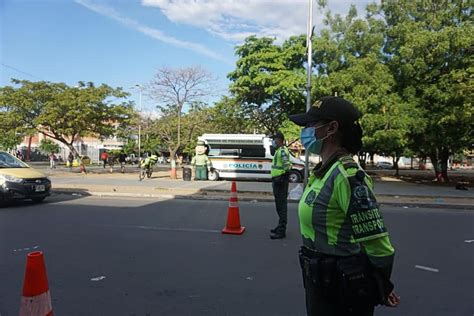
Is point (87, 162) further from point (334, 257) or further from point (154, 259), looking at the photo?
point (334, 257)

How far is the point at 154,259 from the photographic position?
5707 mm

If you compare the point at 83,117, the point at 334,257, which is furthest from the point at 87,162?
the point at 334,257

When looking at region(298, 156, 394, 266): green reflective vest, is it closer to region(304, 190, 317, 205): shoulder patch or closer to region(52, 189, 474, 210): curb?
region(304, 190, 317, 205): shoulder patch

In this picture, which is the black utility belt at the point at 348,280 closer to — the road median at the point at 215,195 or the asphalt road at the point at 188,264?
the asphalt road at the point at 188,264

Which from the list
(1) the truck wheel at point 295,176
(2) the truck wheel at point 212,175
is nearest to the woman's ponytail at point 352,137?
(1) the truck wheel at point 295,176

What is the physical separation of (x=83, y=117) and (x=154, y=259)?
2017 centimetres

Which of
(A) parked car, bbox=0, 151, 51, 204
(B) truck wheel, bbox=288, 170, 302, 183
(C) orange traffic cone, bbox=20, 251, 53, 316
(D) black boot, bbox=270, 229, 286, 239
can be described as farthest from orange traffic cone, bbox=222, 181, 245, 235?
(B) truck wheel, bbox=288, 170, 302, 183

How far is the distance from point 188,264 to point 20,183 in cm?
701

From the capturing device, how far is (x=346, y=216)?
1.94 m

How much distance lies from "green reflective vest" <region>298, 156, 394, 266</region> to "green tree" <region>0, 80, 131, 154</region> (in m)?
23.4

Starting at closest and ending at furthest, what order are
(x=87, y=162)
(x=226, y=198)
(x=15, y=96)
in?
(x=226, y=198) → (x=15, y=96) → (x=87, y=162)

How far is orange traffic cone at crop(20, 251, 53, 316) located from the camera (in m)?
2.46

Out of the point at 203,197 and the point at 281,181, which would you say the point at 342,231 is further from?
the point at 203,197

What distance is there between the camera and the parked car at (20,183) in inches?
401
